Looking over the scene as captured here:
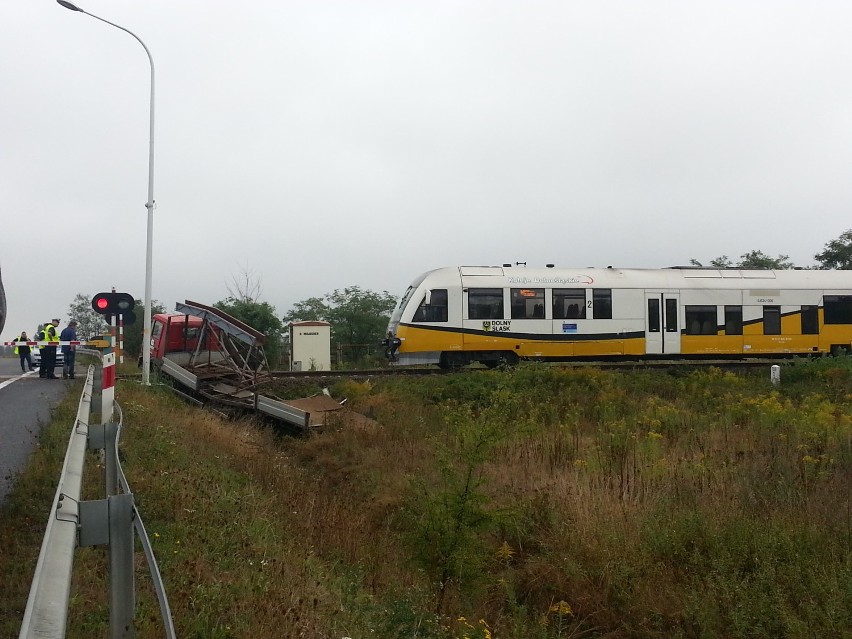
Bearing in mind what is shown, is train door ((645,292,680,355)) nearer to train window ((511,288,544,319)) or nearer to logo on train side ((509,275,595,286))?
logo on train side ((509,275,595,286))

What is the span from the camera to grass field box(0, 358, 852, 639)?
4988 mm

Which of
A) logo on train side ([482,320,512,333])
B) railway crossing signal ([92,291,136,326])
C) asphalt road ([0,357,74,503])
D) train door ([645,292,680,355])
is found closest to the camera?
asphalt road ([0,357,74,503])

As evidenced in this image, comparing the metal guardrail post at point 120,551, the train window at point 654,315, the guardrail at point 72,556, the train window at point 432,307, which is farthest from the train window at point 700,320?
the metal guardrail post at point 120,551

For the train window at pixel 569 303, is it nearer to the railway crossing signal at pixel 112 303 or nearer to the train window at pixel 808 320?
the train window at pixel 808 320

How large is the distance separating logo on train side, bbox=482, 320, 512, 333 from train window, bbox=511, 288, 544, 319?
30 centimetres

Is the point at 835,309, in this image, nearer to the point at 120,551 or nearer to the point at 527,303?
the point at 527,303

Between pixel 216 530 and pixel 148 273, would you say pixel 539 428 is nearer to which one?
pixel 216 530

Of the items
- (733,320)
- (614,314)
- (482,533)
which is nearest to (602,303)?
(614,314)

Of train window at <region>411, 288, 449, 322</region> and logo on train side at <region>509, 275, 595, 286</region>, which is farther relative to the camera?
logo on train side at <region>509, 275, 595, 286</region>

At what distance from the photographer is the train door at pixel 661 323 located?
819 inches

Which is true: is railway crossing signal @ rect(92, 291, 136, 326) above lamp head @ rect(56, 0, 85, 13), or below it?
below

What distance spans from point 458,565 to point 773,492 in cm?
377

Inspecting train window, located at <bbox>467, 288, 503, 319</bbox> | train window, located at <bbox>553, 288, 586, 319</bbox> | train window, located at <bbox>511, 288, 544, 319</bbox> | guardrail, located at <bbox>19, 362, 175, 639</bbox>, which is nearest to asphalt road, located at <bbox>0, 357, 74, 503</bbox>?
guardrail, located at <bbox>19, 362, 175, 639</bbox>

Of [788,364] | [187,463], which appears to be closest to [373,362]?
[788,364]
